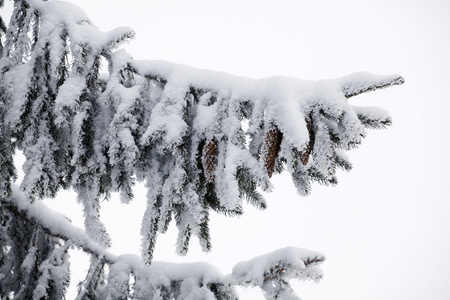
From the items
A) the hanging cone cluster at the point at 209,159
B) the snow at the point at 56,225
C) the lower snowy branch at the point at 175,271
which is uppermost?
the hanging cone cluster at the point at 209,159

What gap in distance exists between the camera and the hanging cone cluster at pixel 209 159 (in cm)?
164

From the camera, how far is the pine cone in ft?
4.84

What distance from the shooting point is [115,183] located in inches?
73.4

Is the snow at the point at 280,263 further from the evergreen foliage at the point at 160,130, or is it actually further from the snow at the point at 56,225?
the snow at the point at 56,225

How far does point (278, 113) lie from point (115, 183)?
981mm

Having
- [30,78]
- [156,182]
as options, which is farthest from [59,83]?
[156,182]

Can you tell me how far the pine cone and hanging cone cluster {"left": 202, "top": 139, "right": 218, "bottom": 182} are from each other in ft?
0.96

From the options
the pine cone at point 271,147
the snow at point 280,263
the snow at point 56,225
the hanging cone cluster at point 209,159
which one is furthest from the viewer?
the snow at point 56,225

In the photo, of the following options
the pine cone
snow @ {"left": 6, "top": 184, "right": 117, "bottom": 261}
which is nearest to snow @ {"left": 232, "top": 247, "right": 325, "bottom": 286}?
the pine cone

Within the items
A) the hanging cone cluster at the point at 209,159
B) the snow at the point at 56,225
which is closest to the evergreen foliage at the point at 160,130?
the hanging cone cluster at the point at 209,159

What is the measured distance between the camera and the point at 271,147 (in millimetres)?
1475

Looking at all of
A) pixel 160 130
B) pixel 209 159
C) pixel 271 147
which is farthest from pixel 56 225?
pixel 271 147

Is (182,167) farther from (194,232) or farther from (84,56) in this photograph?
(84,56)

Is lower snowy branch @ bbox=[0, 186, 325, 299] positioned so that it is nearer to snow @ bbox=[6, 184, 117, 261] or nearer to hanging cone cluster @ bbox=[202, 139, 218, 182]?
snow @ bbox=[6, 184, 117, 261]
